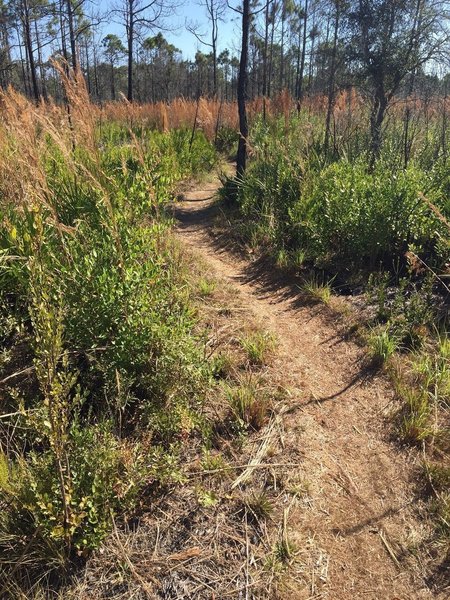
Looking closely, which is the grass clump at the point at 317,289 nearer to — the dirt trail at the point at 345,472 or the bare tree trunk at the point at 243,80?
the dirt trail at the point at 345,472

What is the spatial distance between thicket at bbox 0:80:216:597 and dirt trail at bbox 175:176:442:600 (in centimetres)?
65

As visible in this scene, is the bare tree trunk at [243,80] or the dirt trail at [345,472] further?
the bare tree trunk at [243,80]

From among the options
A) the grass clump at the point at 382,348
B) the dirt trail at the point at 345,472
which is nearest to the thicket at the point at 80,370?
the dirt trail at the point at 345,472

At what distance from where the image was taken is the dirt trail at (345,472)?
173cm

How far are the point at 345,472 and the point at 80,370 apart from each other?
59.1 inches

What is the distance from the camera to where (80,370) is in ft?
7.70

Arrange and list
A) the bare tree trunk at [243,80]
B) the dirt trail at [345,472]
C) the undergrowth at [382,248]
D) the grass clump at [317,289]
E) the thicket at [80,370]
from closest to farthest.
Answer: the thicket at [80,370] < the dirt trail at [345,472] < the undergrowth at [382,248] < the grass clump at [317,289] < the bare tree trunk at [243,80]

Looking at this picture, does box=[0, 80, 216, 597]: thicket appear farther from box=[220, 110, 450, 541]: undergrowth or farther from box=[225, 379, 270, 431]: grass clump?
box=[220, 110, 450, 541]: undergrowth

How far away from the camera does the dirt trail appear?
68.1 inches

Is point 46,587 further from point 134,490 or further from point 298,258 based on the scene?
point 298,258

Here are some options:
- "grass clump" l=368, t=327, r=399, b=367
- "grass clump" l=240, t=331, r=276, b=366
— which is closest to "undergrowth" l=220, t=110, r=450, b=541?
"grass clump" l=368, t=327, r=399, b=367

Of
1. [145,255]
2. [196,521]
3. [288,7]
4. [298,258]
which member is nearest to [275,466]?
[196,521]

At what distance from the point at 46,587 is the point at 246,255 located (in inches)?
151

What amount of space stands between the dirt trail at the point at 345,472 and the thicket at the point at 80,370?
647 mm
